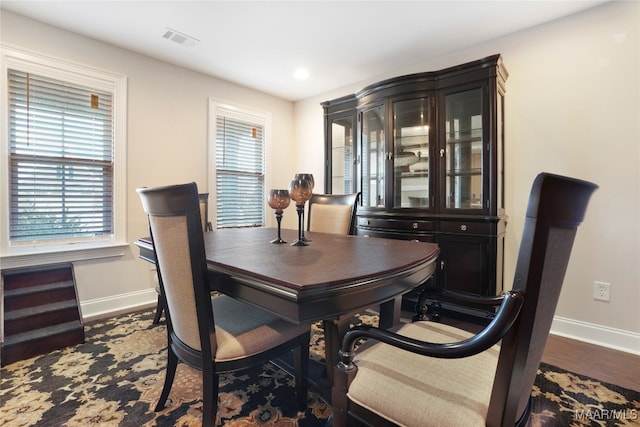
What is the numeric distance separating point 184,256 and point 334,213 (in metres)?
1.39

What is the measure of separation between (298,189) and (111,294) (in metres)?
2.37

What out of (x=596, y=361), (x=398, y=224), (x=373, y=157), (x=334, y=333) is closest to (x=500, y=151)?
(x=398, y=224)

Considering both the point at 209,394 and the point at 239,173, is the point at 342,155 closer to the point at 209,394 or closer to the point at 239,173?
the point at 239,173

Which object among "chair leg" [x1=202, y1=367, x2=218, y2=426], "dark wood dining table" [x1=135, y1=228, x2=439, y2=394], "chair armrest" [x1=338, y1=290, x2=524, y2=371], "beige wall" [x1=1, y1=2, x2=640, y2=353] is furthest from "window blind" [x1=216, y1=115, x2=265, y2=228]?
"chair armrest" [x1=338, y1=290, x2=524, y2=371]

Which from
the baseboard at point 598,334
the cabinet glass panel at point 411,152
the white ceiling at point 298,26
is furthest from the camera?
the cabinet glass panel at point 411,152

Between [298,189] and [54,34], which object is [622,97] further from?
[54,34]

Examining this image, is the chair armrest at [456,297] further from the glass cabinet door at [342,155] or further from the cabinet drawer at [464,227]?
the glass cabinet door at [342,155]

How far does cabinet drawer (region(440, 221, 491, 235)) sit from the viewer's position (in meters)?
2.34

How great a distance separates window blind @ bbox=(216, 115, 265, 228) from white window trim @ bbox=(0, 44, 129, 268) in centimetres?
100

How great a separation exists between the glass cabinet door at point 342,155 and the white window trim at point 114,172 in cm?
211

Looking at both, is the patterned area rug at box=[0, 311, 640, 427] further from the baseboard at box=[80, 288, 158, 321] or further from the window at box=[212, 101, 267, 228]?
the window at box=[212, 101, 267, 228]

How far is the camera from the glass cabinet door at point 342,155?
3395 millimetres

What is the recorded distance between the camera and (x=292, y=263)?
1.11 m

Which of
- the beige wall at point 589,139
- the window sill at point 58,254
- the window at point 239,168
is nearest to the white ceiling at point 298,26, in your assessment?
the beige wall at point 589,139
